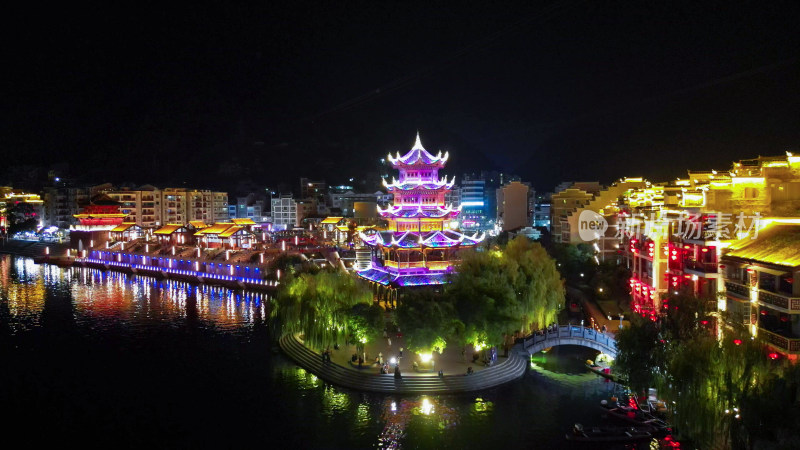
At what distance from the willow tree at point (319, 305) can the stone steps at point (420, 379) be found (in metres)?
1.25

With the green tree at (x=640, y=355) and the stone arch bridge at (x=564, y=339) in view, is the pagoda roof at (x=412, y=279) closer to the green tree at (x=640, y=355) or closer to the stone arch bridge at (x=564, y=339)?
the stone arch bridge at (x=564, y=339)

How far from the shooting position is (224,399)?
22.2 m

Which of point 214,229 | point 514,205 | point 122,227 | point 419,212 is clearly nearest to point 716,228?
point 419,212

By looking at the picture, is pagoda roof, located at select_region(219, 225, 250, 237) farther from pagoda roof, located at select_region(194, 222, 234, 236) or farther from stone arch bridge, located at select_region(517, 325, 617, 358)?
stone arch bridge, located at select_region(517, 325, 617, 358)

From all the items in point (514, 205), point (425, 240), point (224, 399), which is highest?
point (514, 205)

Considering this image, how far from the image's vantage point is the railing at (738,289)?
19516 mm

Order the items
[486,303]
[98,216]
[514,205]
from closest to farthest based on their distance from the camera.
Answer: [486,303], [98,216], [514,205]

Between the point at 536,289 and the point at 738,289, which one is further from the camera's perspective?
the point at 536,289

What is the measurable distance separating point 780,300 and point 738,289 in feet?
9.04

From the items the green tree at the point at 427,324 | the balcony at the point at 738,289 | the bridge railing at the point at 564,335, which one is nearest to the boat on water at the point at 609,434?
the balcony at the point at 738,289

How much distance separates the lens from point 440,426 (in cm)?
1911

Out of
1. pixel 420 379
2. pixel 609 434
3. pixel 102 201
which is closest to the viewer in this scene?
pixel 609 434

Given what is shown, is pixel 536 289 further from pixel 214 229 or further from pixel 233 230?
pixel 214 229

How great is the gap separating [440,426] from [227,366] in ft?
37.6
